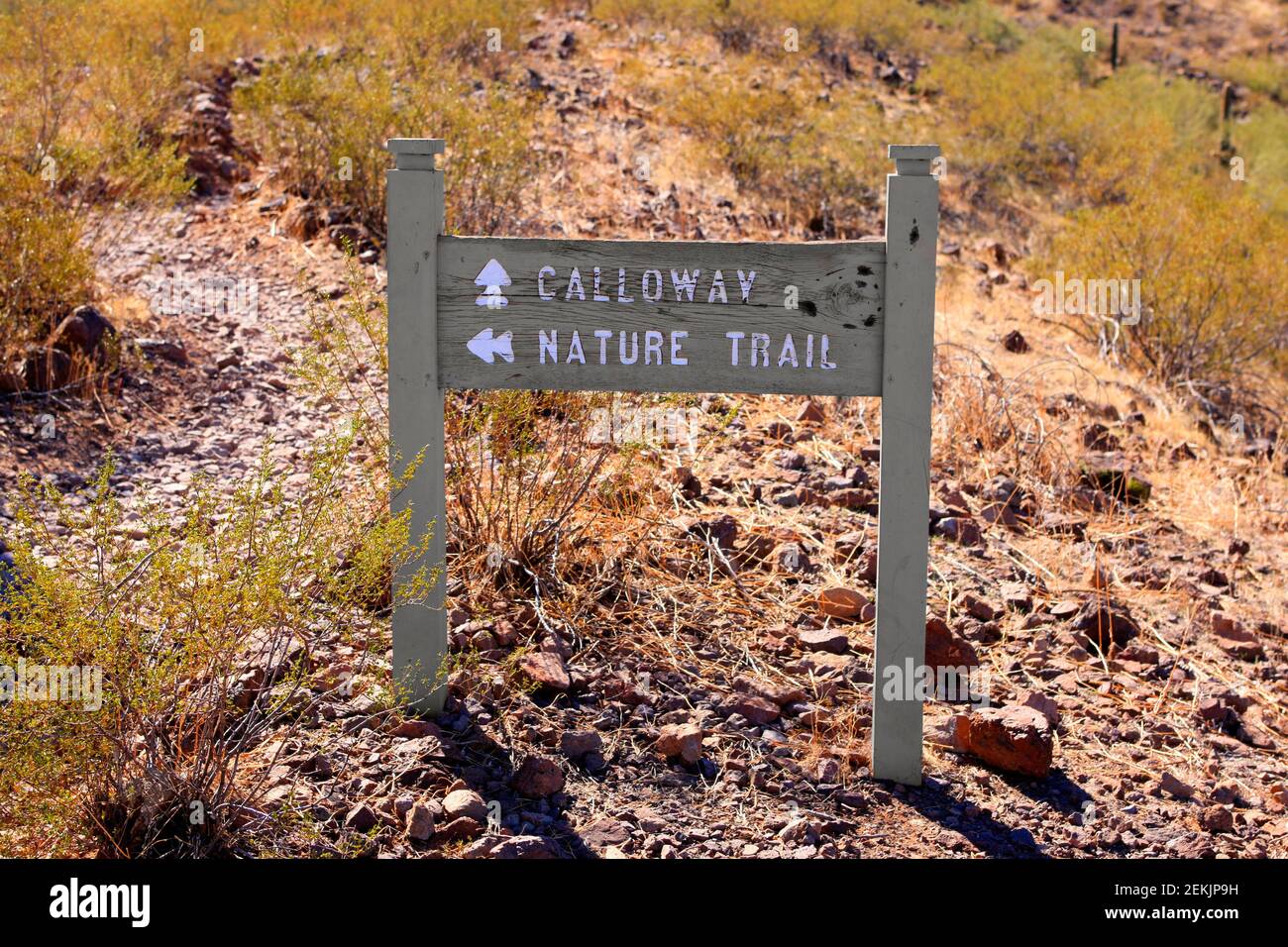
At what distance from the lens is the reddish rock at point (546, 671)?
13.0 feet

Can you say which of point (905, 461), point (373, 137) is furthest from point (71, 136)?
point (905, 461)

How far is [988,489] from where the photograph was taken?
237 inches

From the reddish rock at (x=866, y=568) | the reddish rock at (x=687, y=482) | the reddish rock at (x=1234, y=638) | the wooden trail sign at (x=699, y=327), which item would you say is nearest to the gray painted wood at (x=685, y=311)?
the wooden trail sign at (x=699, y=327)

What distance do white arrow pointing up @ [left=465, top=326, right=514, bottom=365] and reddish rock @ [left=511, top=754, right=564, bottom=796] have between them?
1.11 metres

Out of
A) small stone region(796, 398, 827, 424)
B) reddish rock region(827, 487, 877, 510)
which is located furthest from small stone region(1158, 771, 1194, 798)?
small stone region(796, 398, 827, 424)

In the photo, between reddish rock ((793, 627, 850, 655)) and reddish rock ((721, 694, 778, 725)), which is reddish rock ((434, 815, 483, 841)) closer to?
reddish rock ((721, 694, 778, 725))

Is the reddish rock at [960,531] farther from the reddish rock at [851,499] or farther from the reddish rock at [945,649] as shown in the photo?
the reddish rock at [945,649]

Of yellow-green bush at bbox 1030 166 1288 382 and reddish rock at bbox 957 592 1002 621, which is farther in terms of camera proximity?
yellow-green bush at bbox 1030 166 1288 382

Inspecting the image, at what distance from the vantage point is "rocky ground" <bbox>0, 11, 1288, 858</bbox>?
11.4ft

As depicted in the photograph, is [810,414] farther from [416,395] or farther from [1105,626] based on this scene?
[416,395]

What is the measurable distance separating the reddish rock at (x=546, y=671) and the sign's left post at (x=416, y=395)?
361 mm

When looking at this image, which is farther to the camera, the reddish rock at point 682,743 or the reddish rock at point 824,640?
the reddish rock at point 824,640

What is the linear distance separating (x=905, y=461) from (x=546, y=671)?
130cm
